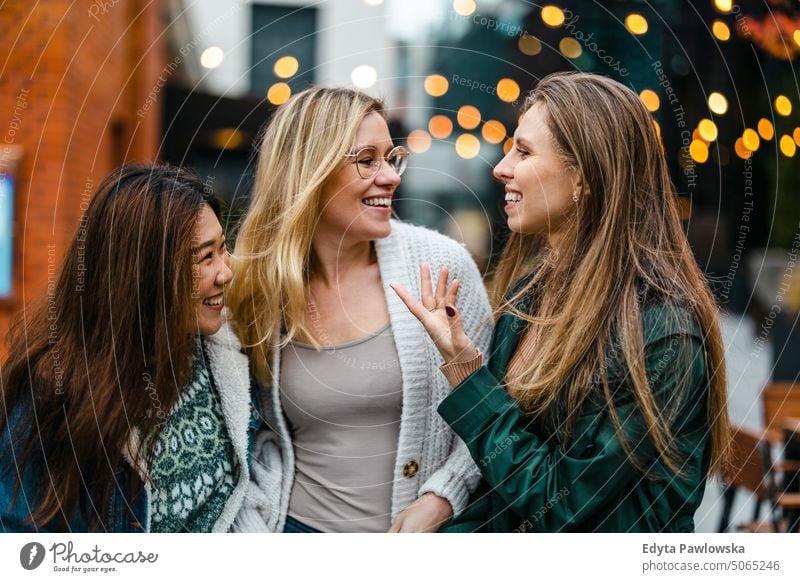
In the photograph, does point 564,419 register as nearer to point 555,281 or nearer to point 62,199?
point 555,281

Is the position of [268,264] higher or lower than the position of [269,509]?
higher

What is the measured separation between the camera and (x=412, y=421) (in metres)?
2.03

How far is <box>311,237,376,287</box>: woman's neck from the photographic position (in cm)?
216

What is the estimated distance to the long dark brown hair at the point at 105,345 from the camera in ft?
6.10

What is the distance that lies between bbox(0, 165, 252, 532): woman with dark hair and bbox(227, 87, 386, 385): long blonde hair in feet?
0.40

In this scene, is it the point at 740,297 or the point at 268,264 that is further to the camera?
the point at 740,297

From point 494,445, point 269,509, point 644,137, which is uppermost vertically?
point 644,137

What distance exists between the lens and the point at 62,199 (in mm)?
3371

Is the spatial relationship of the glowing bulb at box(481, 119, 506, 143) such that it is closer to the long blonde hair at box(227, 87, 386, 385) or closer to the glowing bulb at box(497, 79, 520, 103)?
the glowing bulb at box(497, 79, 520, 103)

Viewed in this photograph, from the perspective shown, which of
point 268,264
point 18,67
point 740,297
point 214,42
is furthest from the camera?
point 740,297

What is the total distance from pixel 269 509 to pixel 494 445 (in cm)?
64

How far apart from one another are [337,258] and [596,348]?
2.32ft

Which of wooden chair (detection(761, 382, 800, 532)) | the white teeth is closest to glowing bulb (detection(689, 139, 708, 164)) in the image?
the white teeth
